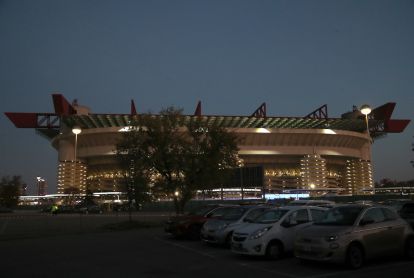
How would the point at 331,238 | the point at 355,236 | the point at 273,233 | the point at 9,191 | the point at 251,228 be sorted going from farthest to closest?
the point at 9,191 < the point at 251,228 < the point at 273,233 < the point at 355,236 < the point at 331,238

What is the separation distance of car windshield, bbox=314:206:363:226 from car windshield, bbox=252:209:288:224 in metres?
1.75

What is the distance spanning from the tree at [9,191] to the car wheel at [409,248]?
226 feet

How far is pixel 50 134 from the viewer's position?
109 metres

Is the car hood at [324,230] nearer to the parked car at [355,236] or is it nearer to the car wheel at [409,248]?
the parked car at [355,236]

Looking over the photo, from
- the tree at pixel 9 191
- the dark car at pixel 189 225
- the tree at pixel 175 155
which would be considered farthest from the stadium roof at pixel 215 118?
the dark car at pixel 189 225

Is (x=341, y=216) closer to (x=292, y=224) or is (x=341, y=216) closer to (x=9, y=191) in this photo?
(x=292, y=224)

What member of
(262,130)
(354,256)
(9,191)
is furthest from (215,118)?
(354,256)

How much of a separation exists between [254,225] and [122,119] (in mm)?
86495

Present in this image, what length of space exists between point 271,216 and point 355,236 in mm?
3414

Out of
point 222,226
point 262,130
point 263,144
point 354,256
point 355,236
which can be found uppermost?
point 262,130

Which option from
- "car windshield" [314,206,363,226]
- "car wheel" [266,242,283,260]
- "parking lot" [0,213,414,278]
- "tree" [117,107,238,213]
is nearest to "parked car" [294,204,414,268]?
"car windshield" [314,206,363,226]

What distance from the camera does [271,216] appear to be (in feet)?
43.6

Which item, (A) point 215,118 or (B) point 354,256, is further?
(A) point 215,118

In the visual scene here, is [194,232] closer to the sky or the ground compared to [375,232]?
closer to the ground
